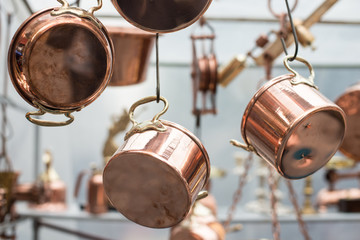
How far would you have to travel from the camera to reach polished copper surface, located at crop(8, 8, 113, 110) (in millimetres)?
875

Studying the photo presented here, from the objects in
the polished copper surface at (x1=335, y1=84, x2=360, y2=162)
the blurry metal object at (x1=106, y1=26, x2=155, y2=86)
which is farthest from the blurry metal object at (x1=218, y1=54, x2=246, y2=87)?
the polished copper surface at (x1=335, y1=84, x2=360, y2=162)

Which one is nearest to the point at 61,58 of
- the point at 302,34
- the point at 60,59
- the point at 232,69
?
the point at 60,59

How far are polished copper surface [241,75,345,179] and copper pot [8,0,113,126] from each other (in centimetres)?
31

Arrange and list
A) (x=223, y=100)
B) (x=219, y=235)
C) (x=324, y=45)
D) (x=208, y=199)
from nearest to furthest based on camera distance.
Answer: (x=219, y=235) → (x=208, y=199) → (x=324, y=45) → (x=223, y=100)

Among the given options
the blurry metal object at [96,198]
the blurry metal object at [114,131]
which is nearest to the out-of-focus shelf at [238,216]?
the blurry metal object at [96,198]

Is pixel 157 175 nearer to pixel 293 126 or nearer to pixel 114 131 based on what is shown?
pixel 293 126

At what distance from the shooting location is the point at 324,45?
289cm

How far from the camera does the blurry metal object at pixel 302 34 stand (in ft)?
4.73

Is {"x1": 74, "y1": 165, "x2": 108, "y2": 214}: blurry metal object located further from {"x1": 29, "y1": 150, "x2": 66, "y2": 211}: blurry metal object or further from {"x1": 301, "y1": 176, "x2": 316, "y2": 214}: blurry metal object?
{"x1": 301, "y1": 176, "x2": 316, "y2": 214}: blurry metal object

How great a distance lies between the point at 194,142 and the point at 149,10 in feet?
0.85

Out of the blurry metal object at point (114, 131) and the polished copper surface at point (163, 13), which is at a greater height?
the polished copper surface at point (163, 13)

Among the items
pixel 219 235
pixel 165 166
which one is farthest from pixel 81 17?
pixel 219 235

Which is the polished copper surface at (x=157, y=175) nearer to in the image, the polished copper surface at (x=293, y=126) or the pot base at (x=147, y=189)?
the pot base at (x=147, y=189)

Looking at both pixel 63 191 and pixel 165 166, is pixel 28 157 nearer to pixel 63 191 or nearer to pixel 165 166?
pixel 63 191
